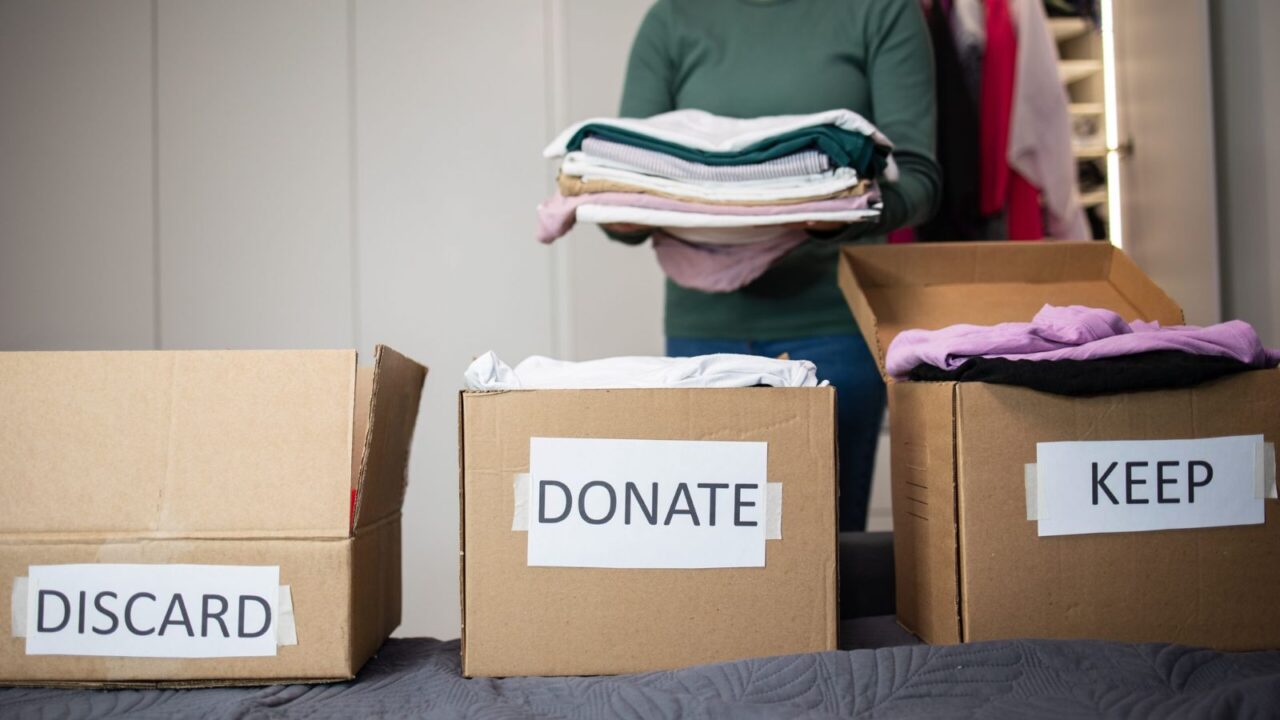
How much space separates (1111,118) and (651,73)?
5.43ft

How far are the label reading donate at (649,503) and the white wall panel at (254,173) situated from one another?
168 centimetres

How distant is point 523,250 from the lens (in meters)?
2.28

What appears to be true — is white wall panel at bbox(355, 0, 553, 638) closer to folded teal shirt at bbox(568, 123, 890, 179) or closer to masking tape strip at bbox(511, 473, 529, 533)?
folded teal shirt at bbox(568, 123, 890, 179)

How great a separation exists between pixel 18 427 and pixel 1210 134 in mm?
2189

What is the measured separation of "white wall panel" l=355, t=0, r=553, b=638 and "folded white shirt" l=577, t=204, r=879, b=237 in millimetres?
1299

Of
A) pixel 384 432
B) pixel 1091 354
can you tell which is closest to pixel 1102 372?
pixel 1091 354

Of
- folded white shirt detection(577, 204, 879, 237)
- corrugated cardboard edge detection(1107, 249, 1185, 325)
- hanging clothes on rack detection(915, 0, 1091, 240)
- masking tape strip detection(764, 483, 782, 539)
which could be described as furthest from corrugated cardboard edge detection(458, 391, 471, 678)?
hanging clothes on rack detection(915, 0, 1091, 240)

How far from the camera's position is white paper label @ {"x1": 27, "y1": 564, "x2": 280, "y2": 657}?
26.7 inches

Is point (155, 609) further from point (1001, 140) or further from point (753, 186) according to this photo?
point (1001, 140)

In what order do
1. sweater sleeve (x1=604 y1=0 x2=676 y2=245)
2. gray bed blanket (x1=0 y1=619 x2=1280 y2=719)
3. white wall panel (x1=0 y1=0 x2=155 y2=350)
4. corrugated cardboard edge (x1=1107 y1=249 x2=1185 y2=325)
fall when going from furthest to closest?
white wall panel (x1=0 y1=0 x2=155 y2=350) < sweater sleeve (x1=604 y1=0 x2=676 y2=245) < corrugated cardboard edge (x1=1107 y1=249 x2=1185 y2=325) < gray bed blanket (x1=0 y1=619 x2=1280 y2=719)

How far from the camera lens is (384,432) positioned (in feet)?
2.46

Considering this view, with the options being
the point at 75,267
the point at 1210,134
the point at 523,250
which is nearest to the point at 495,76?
the point at 523,250

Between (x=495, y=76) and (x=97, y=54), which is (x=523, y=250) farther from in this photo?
(x=97, y=54)

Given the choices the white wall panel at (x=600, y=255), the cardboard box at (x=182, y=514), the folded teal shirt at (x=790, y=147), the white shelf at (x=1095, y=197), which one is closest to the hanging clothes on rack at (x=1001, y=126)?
the white shelf at (x=1095, y=197)
